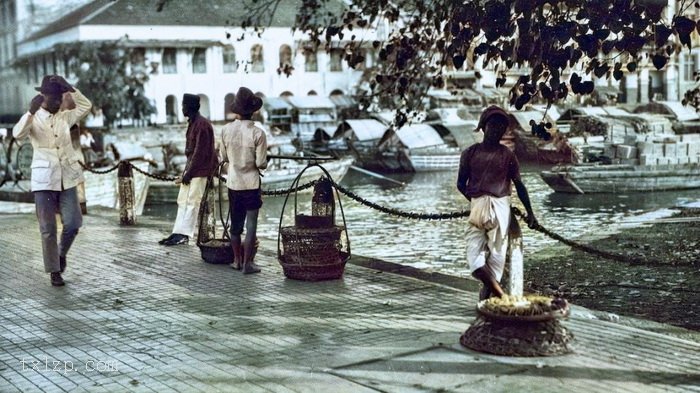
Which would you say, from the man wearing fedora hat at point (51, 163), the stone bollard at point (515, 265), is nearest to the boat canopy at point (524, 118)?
the man wearing fedora hat at point (51, 163)

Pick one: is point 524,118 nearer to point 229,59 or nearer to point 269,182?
point 229,59

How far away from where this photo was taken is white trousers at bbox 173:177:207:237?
11.1 metres

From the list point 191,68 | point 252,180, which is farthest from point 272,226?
point 191,68

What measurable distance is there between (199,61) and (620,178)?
3473cm

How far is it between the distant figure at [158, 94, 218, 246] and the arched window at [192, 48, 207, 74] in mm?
45538

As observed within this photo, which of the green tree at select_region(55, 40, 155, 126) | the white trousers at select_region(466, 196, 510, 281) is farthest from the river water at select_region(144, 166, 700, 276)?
the green tree at select_region(55, 40, 155, 126)

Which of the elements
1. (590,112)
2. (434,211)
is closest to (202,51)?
(590,112)

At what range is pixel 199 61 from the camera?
56094mm

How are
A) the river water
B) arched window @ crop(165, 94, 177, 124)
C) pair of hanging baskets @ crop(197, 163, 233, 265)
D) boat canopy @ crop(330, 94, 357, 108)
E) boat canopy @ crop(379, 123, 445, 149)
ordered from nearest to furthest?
pair of hanging baskets @ crop(197, 163, 233, 265) < the river water < boat canopy @ crop(379, 123, 445, 149) < boat canopy @ crop(330, 94, 357, 108) < arched window @ crop(165, 94, 177, 124)

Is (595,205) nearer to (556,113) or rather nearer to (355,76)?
(556,113)

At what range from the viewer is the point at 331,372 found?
18.3 ft

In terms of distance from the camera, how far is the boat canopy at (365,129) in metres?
41.0

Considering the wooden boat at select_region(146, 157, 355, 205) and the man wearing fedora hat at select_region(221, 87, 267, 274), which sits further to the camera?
the wooden boat at select_region(146, 157, 355, 205)

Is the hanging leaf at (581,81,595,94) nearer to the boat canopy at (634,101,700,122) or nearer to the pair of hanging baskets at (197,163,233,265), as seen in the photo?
the pair of hanging baskets at (197,163,233,265)
